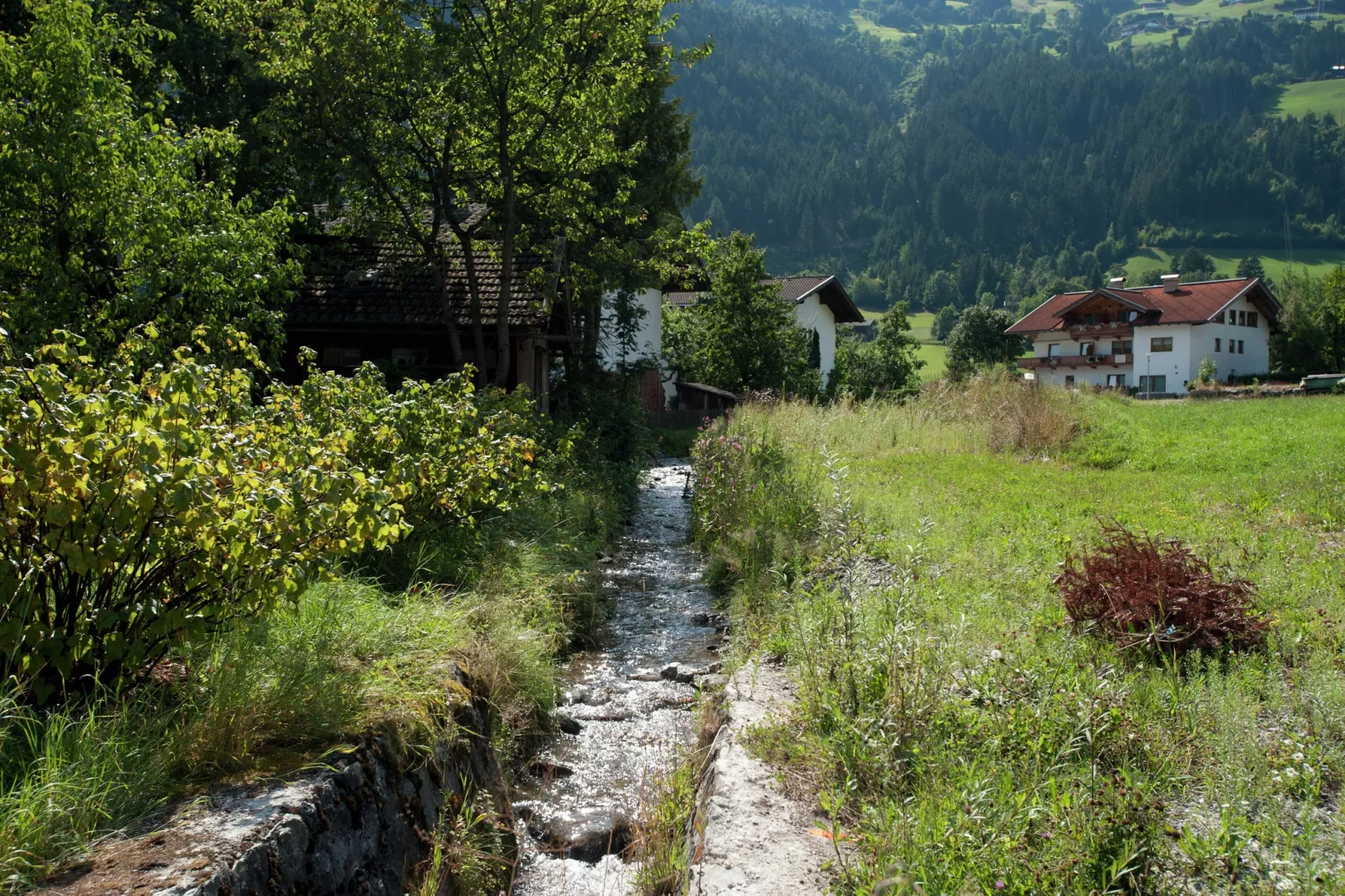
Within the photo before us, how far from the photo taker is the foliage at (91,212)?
9.36 metres

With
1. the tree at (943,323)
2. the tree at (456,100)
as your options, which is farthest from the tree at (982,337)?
Result: the tree at (456,100)


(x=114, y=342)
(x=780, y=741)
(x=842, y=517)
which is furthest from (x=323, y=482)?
(x=114, y=342)

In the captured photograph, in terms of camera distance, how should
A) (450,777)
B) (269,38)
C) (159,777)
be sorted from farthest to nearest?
(269,38) → (450,777) → (159,777)

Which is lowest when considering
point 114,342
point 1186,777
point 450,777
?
point 450,777

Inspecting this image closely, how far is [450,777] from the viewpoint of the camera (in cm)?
489

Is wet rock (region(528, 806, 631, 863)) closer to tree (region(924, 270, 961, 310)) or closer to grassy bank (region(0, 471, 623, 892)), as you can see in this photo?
grassy bank (region(0, 471, 623, 892))

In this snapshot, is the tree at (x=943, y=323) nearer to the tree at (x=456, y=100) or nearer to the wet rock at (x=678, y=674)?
the tree at (x=456, y=100)

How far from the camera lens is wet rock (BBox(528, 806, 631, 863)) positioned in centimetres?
525

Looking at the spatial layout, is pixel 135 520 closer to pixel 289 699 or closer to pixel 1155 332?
pixel 289 699

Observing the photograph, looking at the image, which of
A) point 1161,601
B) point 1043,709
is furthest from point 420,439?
point 1161,601

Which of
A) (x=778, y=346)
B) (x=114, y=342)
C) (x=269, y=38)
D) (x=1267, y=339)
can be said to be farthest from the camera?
(x=1267, y=339)

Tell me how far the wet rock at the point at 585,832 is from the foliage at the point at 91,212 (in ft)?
19.9

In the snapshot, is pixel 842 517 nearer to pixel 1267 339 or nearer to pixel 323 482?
pixel 323 482

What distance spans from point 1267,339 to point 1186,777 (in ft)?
269
